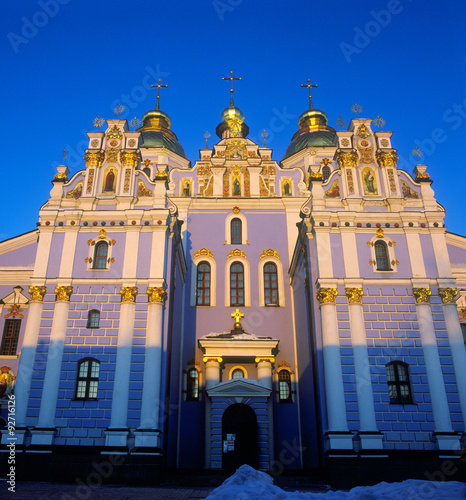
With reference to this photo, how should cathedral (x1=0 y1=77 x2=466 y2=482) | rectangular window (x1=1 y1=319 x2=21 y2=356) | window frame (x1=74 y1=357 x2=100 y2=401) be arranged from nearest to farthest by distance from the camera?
cathedral (x1=0 y1=77 x2=466 y2=482)
window frame (x1=74 y1=357 x2=100 y2=401)
rectangular window (x1=1 y1=319 x2=21 y2=356)

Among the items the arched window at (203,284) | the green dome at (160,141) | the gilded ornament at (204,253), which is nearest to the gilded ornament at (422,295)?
the arched window at (203,284)

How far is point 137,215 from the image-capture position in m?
20.1

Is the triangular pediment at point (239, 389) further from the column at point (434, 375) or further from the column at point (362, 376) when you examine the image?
the column at point (434, 375)

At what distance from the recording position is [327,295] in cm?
1864

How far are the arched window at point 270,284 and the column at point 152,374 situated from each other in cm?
739

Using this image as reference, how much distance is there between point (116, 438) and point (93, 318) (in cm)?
459

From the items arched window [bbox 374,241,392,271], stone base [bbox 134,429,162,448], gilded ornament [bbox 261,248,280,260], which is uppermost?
gilded ornament [bbox 261,248,280,260]

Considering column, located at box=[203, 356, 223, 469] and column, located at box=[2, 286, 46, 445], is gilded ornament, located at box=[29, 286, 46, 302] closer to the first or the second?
column, located at box=[2, 286, 46, 445]

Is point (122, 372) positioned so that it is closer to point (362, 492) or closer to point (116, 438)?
point (116, 438)

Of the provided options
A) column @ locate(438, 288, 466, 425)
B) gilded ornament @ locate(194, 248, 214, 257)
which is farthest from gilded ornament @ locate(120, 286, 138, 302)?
column @ locate(438, 288, 466, 425)

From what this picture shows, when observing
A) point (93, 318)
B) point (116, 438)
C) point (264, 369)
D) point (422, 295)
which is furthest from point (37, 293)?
point (422, 295)

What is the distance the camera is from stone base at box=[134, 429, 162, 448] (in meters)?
16.4

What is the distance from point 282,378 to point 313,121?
22.2 metres

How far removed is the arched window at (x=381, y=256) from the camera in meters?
19.7
